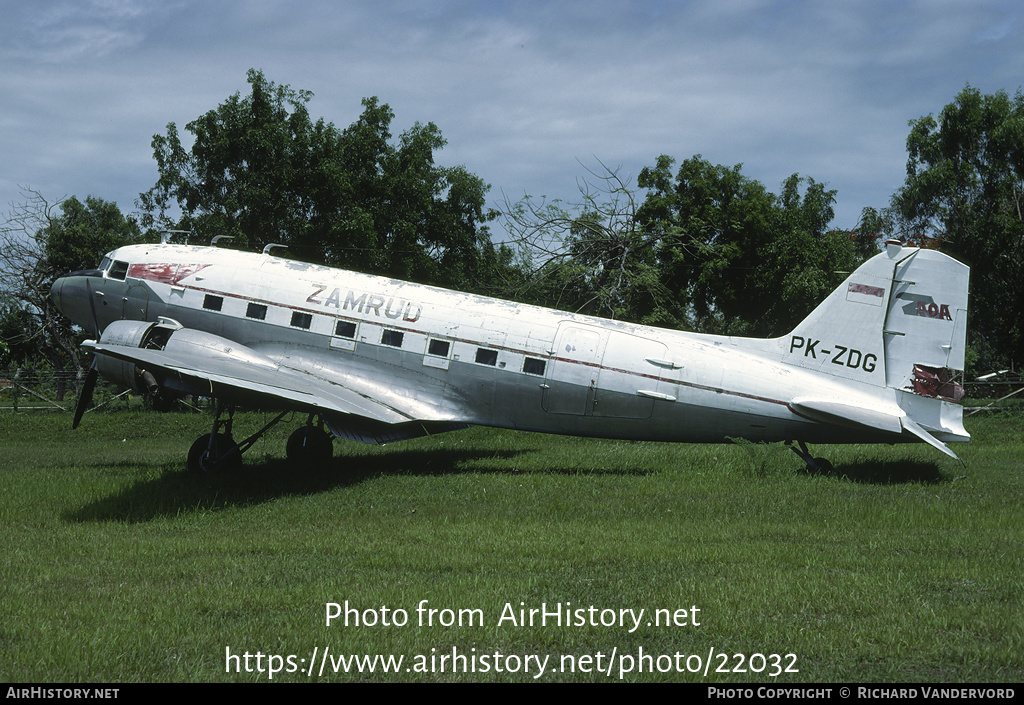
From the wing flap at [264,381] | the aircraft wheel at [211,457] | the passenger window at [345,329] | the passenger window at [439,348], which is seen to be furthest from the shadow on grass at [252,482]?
the passenger window at [345,329]

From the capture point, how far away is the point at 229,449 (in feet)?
51.8

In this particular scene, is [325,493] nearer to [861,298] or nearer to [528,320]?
[528,320]

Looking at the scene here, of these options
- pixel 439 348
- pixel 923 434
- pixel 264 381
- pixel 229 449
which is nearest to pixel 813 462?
pixel 923 434

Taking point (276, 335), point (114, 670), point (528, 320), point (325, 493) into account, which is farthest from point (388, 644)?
point (276, 335)

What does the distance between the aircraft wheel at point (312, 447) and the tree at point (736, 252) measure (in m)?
25.7

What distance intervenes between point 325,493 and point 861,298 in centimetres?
1065

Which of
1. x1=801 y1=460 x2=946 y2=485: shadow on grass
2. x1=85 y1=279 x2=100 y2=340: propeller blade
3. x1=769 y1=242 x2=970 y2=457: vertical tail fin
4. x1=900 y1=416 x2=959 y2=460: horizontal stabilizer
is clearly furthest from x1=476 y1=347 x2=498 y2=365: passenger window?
x1=85 y1=279 x2=100 y2=340: propeller blade

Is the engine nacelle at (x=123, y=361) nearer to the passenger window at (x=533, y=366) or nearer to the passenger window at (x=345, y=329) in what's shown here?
the passenger window at (x=345, y=329)

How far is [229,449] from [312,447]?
2312 mm

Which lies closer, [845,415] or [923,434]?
[923,434]

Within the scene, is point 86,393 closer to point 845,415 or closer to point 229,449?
point 229,449

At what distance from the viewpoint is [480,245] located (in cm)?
4488

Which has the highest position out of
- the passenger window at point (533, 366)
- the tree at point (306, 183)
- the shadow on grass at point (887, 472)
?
the tree at point (306, 183)

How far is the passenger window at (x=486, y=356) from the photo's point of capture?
1589 centimetres
